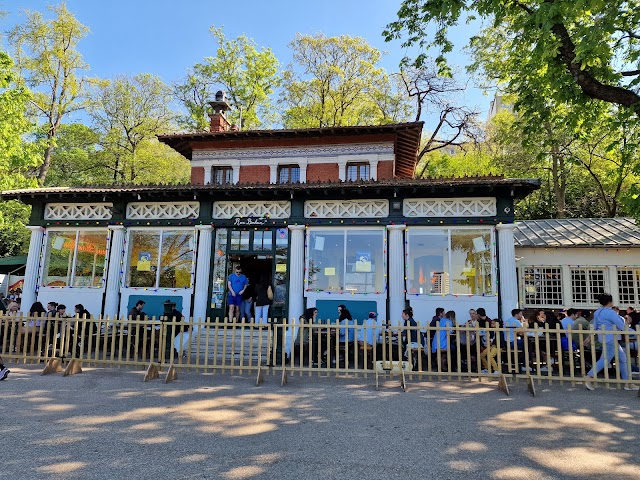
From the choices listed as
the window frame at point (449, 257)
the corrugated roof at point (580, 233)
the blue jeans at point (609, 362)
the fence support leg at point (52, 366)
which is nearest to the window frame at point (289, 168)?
the window frame at point (449, 257)

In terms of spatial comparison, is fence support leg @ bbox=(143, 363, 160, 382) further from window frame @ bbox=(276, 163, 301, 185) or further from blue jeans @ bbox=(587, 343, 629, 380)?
window frame @ bbox=(276, 163, 301, 185)

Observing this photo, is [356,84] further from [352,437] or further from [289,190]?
[352,437]

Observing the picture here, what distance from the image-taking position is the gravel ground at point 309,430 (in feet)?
13.2

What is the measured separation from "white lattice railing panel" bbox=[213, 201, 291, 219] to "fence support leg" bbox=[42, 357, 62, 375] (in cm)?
601

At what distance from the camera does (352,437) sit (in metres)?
4.92

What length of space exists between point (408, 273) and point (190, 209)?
7.07m

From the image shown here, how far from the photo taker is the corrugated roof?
14.7 metres

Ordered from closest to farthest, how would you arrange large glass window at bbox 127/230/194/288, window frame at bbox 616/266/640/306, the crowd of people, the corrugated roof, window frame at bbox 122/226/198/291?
the crowd of people → window frame at bbox 122/226/198/291 → large glass window at bbox 127/230/194/288 → window frame at bbox 616/266/640/306 → the corrugated roof

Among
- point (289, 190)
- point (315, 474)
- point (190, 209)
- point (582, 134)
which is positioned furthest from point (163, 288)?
point (582, 134)

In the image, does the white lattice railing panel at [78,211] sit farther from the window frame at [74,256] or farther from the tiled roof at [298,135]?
the tiled roof at [298,135]

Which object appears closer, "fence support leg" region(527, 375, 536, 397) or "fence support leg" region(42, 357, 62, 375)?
"fence support leg" region(527, 375, 536, 397)

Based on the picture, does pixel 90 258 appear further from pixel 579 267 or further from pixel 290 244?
pixel 579 267

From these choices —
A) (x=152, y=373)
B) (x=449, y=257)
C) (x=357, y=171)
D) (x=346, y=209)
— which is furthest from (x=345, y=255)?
(x=152, y=373)

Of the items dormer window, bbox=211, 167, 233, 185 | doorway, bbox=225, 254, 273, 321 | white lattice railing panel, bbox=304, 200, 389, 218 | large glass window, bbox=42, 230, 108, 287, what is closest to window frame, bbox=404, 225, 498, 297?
white lattice railing panel, bbox=304, 200, 389, 218
